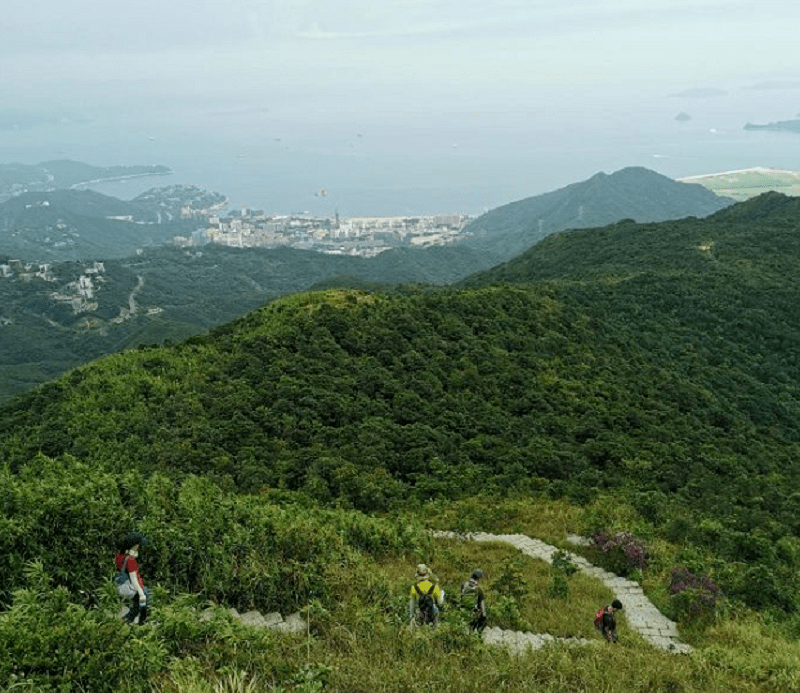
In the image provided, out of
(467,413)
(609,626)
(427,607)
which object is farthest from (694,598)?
(467,413)

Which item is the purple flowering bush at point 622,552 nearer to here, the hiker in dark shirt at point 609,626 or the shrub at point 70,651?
the hiker in dark shirt at point 609,626

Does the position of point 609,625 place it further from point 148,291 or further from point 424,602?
point 148,291

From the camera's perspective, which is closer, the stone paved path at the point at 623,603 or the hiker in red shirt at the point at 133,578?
the hiker in red shirt at the point at 133,578

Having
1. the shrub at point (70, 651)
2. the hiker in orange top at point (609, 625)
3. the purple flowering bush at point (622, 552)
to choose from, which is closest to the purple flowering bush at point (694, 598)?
the purple flowering bush at point (622, 552)

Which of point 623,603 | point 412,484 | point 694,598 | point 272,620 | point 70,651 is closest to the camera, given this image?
point 70,651

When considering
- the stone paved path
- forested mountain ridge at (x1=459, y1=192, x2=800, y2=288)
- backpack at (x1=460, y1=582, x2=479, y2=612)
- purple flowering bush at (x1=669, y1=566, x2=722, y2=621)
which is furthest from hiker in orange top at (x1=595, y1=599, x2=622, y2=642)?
forested mountain ridge at (x1=459, y1=192, x2=800, y2=288)

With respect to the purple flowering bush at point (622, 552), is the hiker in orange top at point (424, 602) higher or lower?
higher

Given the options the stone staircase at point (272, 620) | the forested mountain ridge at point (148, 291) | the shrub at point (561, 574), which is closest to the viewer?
the stone staircase at point (272, 620)
